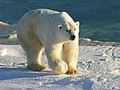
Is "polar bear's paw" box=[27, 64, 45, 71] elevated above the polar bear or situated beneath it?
situated beneath

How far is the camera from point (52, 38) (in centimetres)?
634

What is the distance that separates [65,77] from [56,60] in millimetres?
312

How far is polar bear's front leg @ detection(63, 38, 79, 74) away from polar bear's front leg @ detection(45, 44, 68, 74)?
0.16 metres

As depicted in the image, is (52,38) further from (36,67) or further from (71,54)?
(36,67)

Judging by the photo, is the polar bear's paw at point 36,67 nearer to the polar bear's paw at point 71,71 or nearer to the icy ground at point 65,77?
the icy ground at point 65,77

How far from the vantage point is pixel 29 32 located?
23.0 feet

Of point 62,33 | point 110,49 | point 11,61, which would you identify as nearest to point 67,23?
point 62,33

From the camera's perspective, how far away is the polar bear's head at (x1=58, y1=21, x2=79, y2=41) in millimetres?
6027

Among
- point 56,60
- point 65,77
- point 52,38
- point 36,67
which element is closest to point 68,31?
point 52,38

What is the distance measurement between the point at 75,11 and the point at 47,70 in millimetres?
12550

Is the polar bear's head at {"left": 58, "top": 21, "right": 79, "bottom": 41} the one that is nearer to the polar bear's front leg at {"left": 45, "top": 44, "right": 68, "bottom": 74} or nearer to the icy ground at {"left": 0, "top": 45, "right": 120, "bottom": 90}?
the polar bear's front leg at {"left": 45, "top": 44, "right": 68, "bottom": 74}

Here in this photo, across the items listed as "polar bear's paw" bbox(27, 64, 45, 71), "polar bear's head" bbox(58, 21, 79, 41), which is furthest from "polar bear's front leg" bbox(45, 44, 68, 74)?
"polar bear's paw" bbox(27, 64, 45, 71)

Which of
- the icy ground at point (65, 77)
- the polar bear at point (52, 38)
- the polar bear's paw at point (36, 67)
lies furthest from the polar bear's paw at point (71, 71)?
the polar bear's paw at point (36, 67)

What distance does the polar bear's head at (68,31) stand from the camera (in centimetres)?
603
